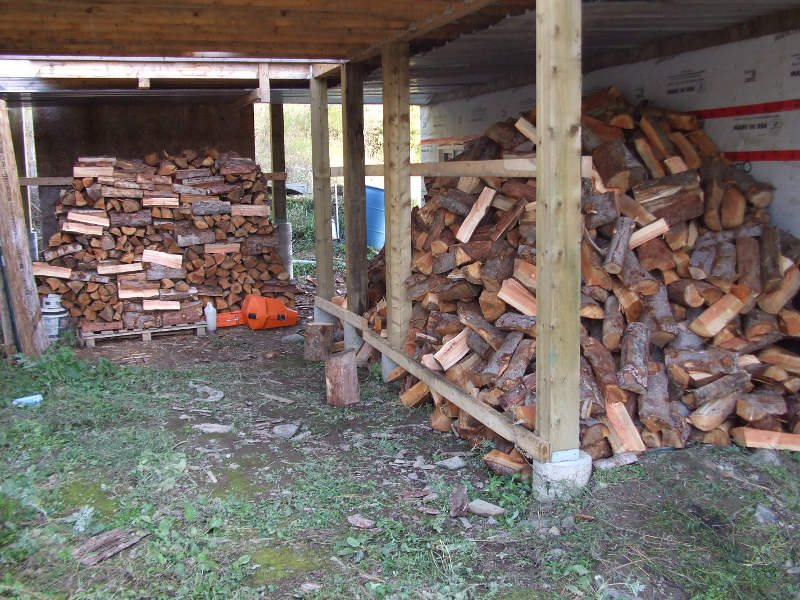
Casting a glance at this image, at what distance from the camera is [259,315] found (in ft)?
31.4

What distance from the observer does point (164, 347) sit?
883 cm

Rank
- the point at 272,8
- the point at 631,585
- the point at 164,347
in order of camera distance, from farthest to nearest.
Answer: the point at 164,347, the point at 272,8, the point at 631,585

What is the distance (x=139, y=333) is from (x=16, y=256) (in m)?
1.95

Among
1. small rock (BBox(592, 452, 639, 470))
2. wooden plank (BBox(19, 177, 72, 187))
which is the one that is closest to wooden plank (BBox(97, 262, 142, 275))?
wooden plank (BBox(19, 177, 72, 187))

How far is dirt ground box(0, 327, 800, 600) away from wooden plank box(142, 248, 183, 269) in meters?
3.32

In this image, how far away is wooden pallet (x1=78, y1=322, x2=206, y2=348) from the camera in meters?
8.97

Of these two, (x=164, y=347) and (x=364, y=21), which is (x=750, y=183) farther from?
(x=164, y=347)

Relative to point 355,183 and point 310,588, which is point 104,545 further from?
point 355,183

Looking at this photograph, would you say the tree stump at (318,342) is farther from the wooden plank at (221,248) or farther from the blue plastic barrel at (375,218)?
the blue plastic barrel at (375,218)

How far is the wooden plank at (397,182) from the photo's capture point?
20.5 feet

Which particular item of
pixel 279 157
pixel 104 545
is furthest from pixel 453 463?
pixel 279 157

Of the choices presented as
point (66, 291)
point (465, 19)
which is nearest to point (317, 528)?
point (465, 19)

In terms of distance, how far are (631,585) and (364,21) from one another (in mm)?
4164

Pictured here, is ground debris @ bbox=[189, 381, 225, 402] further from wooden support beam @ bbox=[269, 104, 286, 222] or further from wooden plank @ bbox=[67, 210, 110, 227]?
wooden support beam @ bbox=[269, 104, 286, 222]
